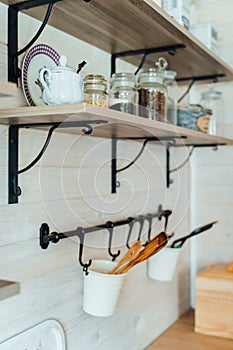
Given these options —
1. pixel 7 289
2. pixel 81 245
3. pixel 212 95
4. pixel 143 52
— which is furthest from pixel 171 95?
pixel 7 289

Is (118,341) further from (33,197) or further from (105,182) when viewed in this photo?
(33,197)

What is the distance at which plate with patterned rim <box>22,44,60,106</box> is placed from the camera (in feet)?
3.38

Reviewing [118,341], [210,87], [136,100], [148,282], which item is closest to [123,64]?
[136,100]

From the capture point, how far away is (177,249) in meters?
1.63

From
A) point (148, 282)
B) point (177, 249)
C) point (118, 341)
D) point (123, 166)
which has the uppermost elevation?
point (123, 166)

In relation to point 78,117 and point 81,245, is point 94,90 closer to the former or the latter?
point 78,117

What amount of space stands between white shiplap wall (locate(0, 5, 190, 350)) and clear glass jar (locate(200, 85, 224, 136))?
25 centimetres

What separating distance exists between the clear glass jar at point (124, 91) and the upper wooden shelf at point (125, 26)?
0.14 meters

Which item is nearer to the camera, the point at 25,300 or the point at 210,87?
the point at 25,300

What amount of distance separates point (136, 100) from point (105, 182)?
0.94 ft

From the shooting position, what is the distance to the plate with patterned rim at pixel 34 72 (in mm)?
1030

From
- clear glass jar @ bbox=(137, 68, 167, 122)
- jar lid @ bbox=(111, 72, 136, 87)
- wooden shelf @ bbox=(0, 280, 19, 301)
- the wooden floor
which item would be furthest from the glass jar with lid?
the wooden floor

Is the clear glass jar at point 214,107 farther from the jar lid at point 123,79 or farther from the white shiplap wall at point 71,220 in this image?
the jar lid at point 123,79

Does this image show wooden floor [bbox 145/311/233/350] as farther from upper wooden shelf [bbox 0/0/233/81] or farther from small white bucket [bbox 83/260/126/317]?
upper wooden shelf [bbox 0/0/233/81]
